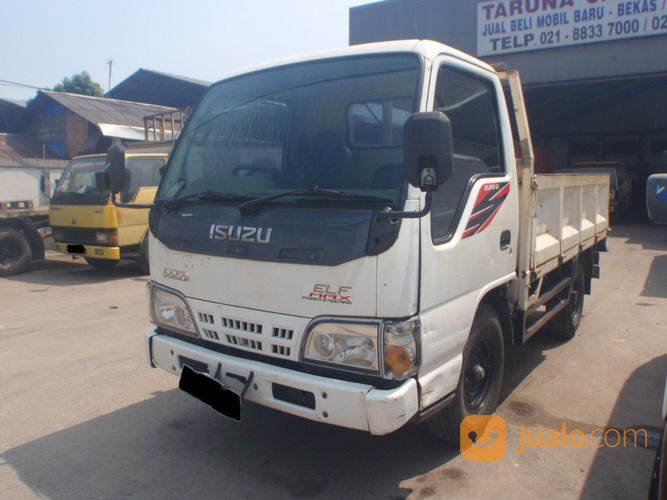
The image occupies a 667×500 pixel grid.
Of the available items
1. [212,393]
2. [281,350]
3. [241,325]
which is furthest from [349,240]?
[212,393]

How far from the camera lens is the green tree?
119ft

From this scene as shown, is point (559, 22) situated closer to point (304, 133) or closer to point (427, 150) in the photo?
point (304, 133)

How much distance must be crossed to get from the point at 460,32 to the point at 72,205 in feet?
42.4

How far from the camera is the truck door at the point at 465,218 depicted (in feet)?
9.16

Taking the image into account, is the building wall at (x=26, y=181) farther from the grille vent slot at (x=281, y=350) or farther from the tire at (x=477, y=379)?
the tire at (x=477, y=379)

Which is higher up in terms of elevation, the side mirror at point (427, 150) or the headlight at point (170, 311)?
the side mirror at point (427, 150)

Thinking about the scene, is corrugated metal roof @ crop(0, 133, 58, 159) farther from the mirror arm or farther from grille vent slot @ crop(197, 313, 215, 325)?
the mirror arm

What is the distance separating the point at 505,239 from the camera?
3.54 meters

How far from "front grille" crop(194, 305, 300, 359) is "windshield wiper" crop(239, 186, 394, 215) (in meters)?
0.54

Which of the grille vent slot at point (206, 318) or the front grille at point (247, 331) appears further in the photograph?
the grille vent slot at point (206, 318)

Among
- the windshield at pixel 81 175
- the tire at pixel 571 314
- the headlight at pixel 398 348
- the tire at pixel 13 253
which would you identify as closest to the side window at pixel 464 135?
the headlight at pixel 398 348

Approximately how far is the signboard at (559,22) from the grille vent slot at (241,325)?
15.7m

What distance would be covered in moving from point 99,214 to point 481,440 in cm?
736

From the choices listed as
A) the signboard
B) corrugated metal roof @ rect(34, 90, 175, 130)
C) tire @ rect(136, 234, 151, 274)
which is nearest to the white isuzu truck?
tire @ rect(136, 234, 151, 274)
